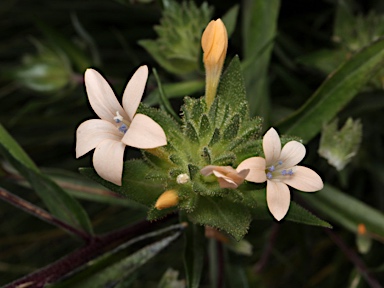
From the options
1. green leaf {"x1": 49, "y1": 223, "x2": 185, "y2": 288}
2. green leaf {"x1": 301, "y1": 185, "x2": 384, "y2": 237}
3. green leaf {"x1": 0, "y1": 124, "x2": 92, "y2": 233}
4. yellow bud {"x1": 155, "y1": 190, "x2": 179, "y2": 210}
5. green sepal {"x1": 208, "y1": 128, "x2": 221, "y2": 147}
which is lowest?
green leaf {"x1": 301, "y1": 185, "x2": 384, "y2": 237}

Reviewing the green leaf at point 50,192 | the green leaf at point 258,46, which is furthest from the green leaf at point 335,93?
the green leaf at point 50,192

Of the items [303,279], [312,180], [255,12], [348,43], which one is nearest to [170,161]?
[312,180]

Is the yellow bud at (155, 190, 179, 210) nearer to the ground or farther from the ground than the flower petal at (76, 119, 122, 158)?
nearer to the ground

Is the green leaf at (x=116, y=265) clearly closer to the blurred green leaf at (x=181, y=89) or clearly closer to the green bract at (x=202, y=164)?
the green bract at (x=202, y=164)

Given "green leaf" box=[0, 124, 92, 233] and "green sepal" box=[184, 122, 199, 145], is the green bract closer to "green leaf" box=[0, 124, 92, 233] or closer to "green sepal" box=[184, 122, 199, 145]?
"green sepal" box=[184, 122, 199, 145]

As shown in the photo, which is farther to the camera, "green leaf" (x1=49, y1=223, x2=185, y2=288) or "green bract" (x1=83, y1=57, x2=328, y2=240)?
"green leaf" (x1=49, y1=223, x2=185, y2=288)

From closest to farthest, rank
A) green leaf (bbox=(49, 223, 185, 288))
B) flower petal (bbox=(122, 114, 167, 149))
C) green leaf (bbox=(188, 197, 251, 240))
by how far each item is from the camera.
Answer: flower petal (bbox=(122, 114, 167, 149)) → green leaf (bbox=(188, 197, 251, 240)) → green leaf (bbox=(49, 223, 185, 288))

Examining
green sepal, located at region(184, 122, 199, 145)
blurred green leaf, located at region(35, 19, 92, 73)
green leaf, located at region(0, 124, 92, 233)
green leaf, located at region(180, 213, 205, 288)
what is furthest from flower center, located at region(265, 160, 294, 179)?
blurred green leaf, located at region(35, 19, 92, 73)
